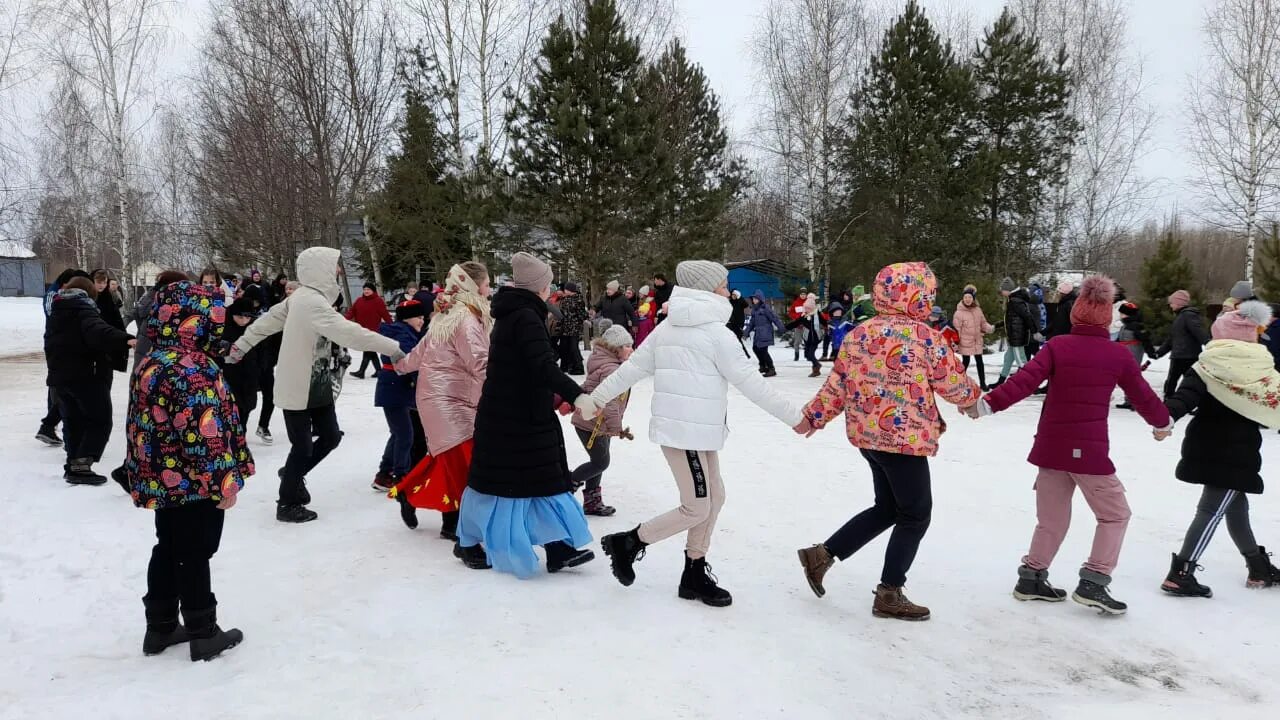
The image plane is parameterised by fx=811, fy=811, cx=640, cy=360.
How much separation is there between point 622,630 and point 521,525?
36.2 inches

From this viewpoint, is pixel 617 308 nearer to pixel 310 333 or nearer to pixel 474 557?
pixel 310 333

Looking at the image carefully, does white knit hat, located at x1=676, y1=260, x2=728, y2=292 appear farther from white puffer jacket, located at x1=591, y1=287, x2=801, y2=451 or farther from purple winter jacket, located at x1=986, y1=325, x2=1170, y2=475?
purple winter jacket, located at x1=986, y1=325, x2=1170, y2=475

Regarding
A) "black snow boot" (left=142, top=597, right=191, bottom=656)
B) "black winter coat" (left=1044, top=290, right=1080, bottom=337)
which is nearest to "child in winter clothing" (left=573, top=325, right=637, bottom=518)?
"black snow boot" (left=142, top=597, right=191, bottom=656)

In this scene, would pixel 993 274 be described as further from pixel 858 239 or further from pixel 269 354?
pixel 269 354

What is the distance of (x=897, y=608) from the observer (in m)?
4.11

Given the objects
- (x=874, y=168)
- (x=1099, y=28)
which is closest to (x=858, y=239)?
(x=874, y=168)

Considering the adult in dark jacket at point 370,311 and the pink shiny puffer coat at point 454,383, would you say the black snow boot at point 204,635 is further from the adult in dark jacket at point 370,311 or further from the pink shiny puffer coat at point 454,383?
the adult in dark jacket at point 370,311

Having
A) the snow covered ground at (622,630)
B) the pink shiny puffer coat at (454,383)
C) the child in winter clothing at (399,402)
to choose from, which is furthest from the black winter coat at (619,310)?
the pink shiny puffer coat at (454,383)

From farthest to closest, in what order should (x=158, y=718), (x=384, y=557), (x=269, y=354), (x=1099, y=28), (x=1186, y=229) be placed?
1. (x=1186, y=229)
2. (x=1099, y=28)
3. (x=269, y=354)
4. (x=384, y=557)
5. (x=158, y=718)

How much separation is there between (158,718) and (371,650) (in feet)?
2.82

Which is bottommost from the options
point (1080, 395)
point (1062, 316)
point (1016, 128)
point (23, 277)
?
point (1080, 395)

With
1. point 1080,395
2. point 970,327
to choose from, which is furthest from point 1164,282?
point 1080,395

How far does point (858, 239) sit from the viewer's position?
23.3 metres

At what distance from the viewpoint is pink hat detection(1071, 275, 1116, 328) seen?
4227mm
